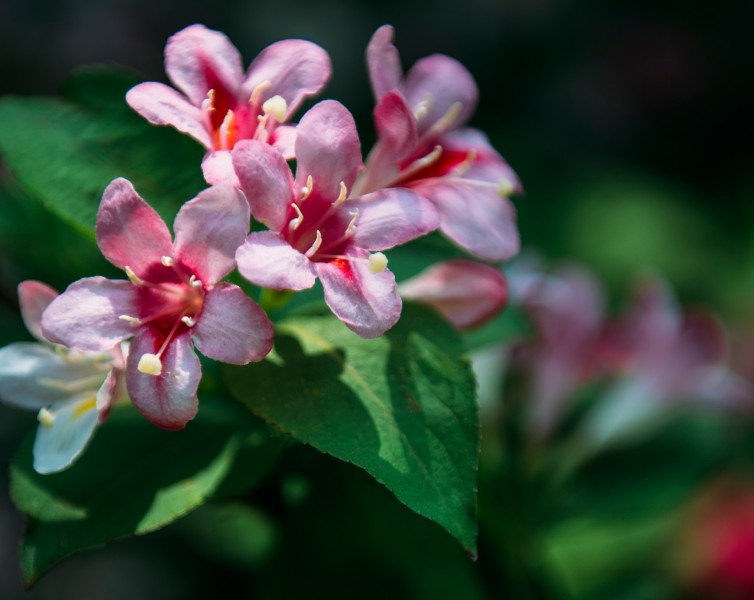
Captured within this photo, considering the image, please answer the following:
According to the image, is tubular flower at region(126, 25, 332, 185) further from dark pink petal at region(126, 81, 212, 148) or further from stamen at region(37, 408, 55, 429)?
stamen at region(37, 408, 55, 429)

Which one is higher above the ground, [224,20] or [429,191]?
[429,191]

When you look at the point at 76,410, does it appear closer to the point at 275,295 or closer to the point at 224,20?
the point at 275,295

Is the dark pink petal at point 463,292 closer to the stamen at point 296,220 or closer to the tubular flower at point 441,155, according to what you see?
the tubular flower at point 441,155

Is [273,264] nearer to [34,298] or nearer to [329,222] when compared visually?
[329,222]

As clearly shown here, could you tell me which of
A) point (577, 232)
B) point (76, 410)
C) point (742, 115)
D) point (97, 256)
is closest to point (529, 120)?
point (577, 232)

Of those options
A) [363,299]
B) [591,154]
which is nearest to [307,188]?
[363,299]
